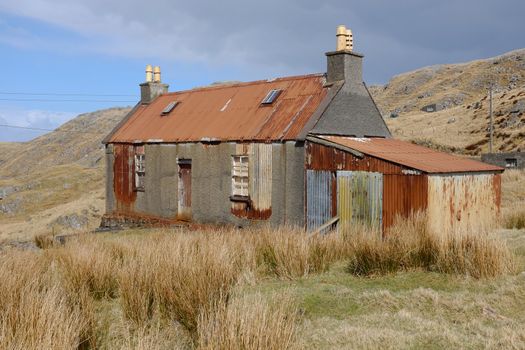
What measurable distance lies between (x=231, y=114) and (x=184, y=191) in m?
3.24

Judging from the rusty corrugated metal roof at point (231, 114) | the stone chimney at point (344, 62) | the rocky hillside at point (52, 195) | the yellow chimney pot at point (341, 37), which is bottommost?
the rocky hillside at point (52, 195)

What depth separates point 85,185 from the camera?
43.4 m

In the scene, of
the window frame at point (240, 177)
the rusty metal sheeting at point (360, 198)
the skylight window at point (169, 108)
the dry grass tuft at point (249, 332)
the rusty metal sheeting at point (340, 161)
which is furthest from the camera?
the skylight window at point (169, 108)

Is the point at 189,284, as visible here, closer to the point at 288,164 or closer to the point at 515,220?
the point at 288,164

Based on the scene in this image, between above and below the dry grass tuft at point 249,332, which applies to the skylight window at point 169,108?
above

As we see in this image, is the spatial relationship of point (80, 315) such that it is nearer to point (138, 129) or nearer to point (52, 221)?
point (138, 129)

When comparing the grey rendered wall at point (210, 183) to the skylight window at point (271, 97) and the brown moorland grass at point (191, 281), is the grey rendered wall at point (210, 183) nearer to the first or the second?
the skylight window at point (271, 97)

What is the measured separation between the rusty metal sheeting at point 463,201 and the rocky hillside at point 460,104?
87.4ft

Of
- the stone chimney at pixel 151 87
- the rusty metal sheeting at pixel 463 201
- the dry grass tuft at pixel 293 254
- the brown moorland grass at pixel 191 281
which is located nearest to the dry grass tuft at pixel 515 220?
the rusty metal sheeting at pixel 463 201

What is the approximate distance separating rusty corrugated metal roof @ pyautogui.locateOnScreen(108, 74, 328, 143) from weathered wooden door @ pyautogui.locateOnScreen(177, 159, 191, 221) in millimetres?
936

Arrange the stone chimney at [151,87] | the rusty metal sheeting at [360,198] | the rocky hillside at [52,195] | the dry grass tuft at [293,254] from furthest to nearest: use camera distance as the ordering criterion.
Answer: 1. the rocky hillside at [52,195]
2. the stone chimney at [151,87]
3. the rusty metal sheeting at [360,198]
4. the dry grass tuft at [293,254]

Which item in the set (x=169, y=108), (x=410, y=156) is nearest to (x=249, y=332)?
(x=410, y=156)

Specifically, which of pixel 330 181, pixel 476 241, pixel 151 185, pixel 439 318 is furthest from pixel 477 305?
pixel 151 185

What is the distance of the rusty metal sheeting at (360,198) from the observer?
41.3 ft
